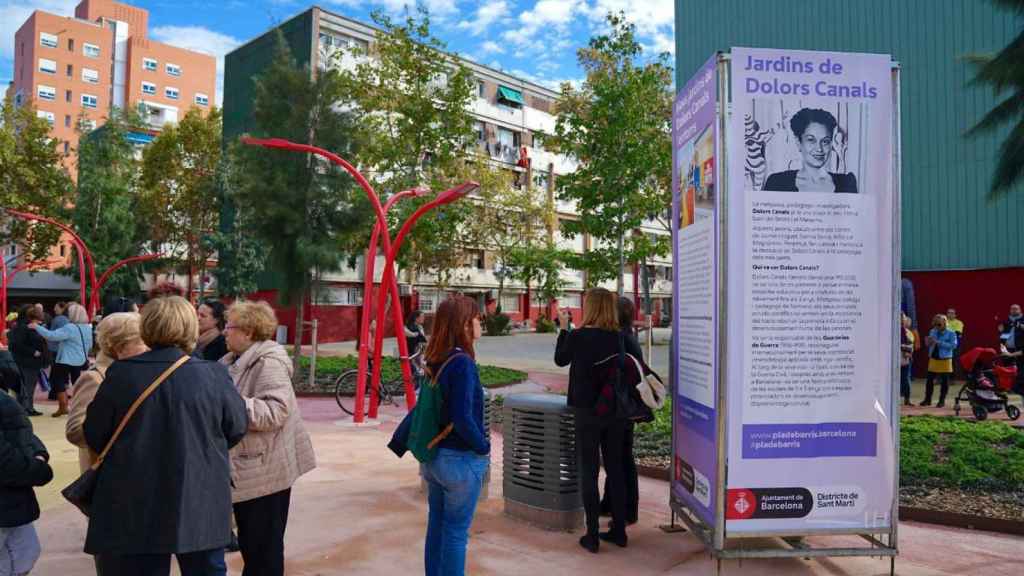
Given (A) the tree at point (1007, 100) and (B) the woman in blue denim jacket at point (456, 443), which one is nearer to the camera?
(B) the woman in blue denim jacket at point (456, 443)

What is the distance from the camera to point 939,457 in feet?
26.3

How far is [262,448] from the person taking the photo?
3.69 metres

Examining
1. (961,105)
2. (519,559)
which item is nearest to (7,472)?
(519,559)

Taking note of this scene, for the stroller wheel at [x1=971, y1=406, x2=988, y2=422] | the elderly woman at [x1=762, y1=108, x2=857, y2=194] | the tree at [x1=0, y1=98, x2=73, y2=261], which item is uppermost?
the tree at [x1=0, y1=98, x2=73, y2=261]

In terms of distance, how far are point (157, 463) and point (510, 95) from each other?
4676 centimetres

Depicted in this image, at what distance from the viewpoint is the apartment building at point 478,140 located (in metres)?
36.6

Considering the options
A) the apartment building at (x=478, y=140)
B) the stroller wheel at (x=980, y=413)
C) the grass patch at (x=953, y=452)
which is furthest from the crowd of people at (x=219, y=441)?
the apartment building at (x=478, y=140)

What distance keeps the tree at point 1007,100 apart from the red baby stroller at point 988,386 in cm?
382

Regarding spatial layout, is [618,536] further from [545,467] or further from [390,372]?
[390,372]

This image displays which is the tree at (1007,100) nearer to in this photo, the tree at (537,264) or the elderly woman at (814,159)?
the elderly woman at (814,159)

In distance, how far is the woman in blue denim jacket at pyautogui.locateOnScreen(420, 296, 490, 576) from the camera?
3.80 metres

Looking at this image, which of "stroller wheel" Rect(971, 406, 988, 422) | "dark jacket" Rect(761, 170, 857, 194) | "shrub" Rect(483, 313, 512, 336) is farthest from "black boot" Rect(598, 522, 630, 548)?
"shrub" Rect(483, 313, 512, 336)

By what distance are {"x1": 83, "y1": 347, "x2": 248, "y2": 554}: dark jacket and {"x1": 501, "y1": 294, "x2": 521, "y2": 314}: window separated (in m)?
45.1

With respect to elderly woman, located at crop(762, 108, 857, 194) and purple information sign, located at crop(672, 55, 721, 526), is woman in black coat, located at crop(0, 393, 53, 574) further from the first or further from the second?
elderly woman, located at crop(762, 108, 857, 194)
